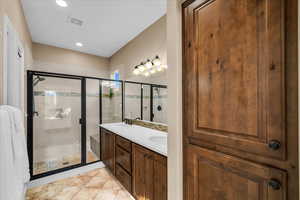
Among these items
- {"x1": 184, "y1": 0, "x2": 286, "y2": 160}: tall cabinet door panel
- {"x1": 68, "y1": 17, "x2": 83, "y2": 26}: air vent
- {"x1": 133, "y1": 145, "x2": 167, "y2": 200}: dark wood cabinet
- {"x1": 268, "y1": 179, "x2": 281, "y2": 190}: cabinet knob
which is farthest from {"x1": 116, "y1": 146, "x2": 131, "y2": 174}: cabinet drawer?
{"x1": 68, "y1": 17, "x2": 83, "y2": 26}: air vent

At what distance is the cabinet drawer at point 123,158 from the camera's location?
1714 mm

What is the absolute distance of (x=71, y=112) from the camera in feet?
9.45

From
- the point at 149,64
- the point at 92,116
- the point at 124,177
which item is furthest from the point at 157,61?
the point at 92,116

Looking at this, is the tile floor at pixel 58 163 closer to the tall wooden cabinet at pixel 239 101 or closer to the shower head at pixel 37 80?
the shower head at pixel 37 80

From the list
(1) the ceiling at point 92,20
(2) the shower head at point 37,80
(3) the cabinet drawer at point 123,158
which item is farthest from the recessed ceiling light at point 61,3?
(3) the cabinet drawer at point 123,158

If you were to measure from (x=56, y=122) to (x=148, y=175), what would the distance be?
249 centimetres

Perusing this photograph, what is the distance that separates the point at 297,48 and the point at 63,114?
3400mm

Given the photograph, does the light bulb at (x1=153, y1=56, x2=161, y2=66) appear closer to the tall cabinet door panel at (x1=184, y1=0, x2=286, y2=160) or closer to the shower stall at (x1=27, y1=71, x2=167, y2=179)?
the shower stall at (x1=27, y1=71, x2=167, y2=179)

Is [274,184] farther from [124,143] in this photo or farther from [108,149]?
[108,149]

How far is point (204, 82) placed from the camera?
844 mm

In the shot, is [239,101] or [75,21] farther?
[75,21]

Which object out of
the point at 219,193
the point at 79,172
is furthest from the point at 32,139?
the point at 219,193

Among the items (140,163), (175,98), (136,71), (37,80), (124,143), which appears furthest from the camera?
(136,71)

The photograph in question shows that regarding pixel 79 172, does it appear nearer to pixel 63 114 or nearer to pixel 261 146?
pixel 63 114
